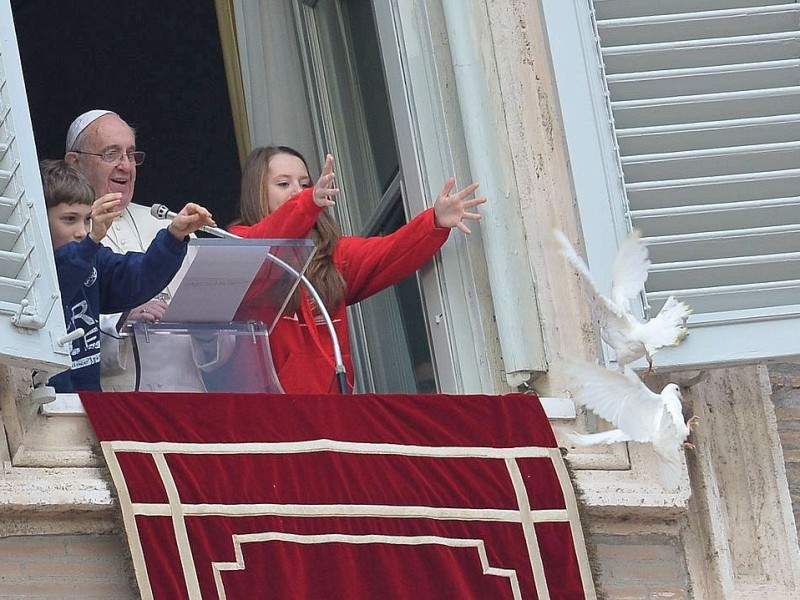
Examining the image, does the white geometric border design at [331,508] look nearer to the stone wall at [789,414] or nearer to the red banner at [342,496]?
the red banner at [342,496]

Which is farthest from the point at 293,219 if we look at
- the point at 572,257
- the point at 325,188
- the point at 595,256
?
the point at 572,257

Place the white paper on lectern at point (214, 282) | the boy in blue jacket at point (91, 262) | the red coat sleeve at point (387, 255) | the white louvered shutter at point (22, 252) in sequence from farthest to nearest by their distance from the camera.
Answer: the red coat sleeve at point (387, 255), the white paper on lectern at point (214, 282), the boy in blue jacket at point (91, 262), the white louvered shutter at point (22, 252)

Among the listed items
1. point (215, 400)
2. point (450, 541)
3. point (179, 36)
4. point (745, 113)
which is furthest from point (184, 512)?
point (179, 36)

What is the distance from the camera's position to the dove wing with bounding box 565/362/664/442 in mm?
4828

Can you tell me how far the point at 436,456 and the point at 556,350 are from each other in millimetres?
517

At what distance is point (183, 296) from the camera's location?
5.20 meters

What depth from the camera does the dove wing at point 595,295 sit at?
15.6 ft

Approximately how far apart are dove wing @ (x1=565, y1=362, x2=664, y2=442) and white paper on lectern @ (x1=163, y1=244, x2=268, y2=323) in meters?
0.87

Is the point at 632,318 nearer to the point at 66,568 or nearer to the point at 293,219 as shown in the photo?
the point at 293,219

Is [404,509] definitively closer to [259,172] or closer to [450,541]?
[450,541]

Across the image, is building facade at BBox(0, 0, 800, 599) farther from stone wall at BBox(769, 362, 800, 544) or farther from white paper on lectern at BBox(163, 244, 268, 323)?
white paper on lectern at BBox(163, 244, 268, 323)

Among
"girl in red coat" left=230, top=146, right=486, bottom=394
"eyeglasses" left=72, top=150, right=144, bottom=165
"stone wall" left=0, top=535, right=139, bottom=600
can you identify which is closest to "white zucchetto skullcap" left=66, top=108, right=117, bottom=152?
"eyeglasses" left=72, top=150, right=144, bottom=165

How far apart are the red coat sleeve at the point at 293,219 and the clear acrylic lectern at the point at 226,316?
0.21 metres

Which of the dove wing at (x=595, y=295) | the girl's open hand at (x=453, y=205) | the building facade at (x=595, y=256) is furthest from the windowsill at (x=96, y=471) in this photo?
the girl's open hand at (x=453, y=205)
